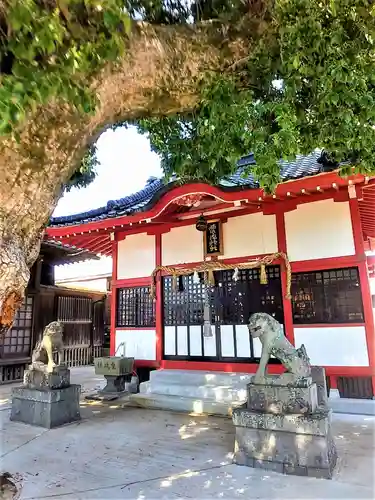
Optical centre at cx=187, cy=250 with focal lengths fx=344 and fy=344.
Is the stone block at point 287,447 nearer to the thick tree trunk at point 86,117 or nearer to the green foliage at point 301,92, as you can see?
the green foliage at point 301,92

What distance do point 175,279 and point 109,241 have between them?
9.37 feet

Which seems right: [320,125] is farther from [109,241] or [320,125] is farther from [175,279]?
[109,241]

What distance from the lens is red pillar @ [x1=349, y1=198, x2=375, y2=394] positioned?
5812 mm

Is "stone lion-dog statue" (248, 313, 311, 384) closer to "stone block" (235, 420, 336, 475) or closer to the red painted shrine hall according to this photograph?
"stone block" (235, 420, 336, 475)

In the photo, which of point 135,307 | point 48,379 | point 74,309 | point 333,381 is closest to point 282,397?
point 333,381

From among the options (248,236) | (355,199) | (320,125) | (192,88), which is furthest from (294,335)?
(192,88)

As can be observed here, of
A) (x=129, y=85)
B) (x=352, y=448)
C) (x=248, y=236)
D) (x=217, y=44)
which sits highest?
(x=217, y=44)

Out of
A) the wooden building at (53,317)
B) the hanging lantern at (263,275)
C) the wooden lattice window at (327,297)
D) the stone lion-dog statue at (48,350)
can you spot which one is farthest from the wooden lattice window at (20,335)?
the wooden lattice window at (327,297)

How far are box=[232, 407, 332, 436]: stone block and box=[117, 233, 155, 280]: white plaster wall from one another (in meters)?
4.76

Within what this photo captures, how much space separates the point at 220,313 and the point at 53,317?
7.67 meters

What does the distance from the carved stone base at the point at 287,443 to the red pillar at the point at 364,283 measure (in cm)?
245

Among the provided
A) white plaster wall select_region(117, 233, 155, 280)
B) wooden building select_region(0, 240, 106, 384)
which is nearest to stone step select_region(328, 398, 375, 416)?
white plaster wall select_region(117, 233, 155, 280)

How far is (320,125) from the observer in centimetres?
361

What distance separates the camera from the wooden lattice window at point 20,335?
1045cm
